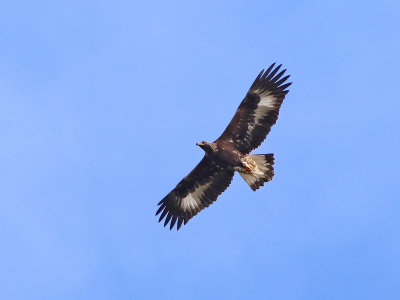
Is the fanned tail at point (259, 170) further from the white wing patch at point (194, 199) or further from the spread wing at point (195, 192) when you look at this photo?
the white wing patch at point (194, 199)

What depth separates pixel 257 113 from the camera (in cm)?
2603

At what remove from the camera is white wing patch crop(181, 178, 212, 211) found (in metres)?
27.3

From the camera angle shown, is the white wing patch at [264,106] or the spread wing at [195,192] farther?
the spread wing at [195,192]

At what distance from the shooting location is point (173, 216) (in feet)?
91.4

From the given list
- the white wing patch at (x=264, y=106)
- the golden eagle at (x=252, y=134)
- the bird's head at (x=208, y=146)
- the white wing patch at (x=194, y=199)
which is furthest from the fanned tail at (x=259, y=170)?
the white wing patch at (x=194, y=199)

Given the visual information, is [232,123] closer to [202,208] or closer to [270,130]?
[270,130]

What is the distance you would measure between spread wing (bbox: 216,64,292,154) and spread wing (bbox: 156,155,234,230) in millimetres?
1057

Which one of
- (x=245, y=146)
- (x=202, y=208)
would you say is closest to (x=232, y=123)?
(x=245, y=146)

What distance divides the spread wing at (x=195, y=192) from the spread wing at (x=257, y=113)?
1.06 metres

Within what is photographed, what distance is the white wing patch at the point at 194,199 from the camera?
27.3 m

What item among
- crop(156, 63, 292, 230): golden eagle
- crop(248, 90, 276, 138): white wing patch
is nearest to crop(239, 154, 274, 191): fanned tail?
crop(156, 63, 292, 230): golden eagle

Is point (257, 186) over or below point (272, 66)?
below

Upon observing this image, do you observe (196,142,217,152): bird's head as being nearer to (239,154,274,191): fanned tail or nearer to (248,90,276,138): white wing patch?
(239,154,274,191): fanned tail

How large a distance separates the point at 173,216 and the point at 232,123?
3764 mm
